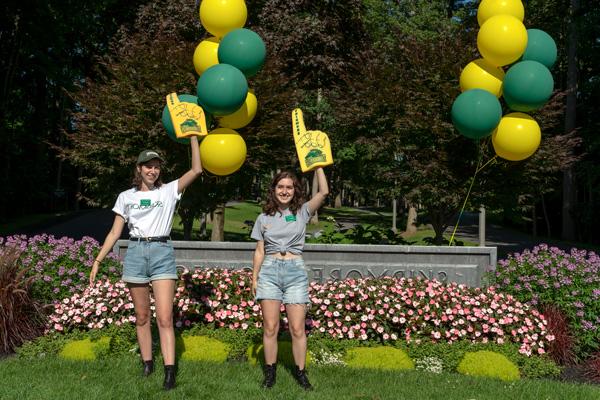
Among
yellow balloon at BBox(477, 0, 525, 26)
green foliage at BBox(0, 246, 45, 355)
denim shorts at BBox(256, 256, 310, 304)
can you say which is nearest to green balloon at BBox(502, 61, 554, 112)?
yellow balloon at BBox(477, 0, 525, 26)

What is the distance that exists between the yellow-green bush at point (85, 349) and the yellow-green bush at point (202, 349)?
0.68 meters

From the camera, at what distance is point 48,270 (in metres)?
6.28

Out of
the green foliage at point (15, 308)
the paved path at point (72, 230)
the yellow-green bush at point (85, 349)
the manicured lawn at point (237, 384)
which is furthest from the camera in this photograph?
the paved path at point (72, 230)

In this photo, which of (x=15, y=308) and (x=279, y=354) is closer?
(x=279, y=354)

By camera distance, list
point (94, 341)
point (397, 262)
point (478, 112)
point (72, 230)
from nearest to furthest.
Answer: point (94, 341) < point (478, 112) < point (397, 262) < point (72, 230)

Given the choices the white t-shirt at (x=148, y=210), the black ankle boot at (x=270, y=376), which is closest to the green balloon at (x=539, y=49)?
the white t-shirt at (x=148, y=210)

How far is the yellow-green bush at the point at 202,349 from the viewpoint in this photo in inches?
195

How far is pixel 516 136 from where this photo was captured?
6.33m

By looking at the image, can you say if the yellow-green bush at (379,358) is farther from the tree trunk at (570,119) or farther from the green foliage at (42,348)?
the tree trunk at (570,119)

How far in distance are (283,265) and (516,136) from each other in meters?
3.69

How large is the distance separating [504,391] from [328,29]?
42.9 feet

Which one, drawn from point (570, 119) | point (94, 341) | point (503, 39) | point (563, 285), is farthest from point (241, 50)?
point (570, 119)

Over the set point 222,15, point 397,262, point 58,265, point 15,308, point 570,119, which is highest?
point 570,119

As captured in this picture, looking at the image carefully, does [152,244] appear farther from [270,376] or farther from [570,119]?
[570,119]
